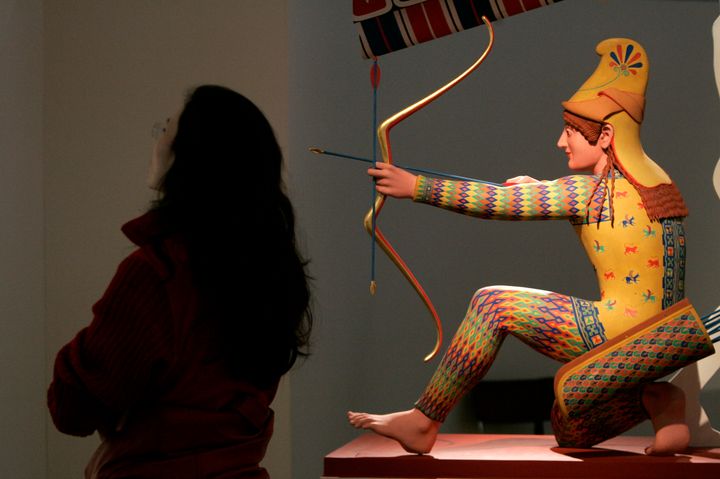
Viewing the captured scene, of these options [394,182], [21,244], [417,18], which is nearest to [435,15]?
[417,18]

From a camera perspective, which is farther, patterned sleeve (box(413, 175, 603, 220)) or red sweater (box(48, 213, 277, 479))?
patterned sleeve (box(413, 175, 603, 220))

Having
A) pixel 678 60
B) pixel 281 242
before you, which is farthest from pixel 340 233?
pixel 281 242

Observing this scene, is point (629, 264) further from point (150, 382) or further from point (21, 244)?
point (21, 244)

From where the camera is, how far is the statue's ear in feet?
7.95

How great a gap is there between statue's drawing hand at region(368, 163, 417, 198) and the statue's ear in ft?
1.59

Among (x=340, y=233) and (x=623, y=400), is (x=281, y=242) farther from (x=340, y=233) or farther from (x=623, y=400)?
(x=340, y=233)

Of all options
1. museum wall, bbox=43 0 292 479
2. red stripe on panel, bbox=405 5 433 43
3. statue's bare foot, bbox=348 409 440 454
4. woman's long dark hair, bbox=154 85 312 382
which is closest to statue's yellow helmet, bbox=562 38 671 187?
red stripe on panel, bbox=405 5 433 43

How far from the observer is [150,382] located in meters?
1.53

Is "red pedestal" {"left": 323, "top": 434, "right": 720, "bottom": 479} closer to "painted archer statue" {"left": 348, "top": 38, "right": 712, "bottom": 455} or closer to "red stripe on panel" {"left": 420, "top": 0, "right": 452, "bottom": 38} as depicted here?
"painted archer statue" {"left": 348, "top": 38, "right": 712, "bottom": 455}

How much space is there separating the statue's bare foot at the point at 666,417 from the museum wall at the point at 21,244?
1885 millimetres

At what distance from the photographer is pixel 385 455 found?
2379 millimetres

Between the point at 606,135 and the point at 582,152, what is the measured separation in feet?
0.24

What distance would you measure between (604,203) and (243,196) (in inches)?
41.4

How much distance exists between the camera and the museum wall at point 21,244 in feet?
9.66
